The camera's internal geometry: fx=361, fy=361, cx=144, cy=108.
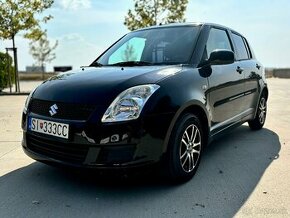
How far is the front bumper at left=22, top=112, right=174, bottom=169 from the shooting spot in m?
3.04

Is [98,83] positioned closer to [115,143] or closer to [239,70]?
[115,143]

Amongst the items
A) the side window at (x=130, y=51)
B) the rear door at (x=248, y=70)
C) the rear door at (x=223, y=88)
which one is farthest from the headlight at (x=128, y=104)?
the rear door at (x=248, y=70)

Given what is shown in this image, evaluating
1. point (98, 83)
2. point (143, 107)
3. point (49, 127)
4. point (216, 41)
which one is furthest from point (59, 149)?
point (216, 41)

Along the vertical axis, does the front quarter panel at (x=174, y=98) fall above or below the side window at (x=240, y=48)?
below

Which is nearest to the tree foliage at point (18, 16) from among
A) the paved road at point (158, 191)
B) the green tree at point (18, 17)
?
the green tree at point (18, 17)

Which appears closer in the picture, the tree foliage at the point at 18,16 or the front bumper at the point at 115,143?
the front bumper at the point at 115,143

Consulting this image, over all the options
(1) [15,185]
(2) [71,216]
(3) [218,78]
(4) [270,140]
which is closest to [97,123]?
(2) [71,216]

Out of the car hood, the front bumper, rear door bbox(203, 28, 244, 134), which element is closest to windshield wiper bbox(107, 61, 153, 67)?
the car hood

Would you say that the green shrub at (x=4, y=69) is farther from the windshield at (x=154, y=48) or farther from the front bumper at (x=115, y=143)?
the front bumper at (x=115, y=143)

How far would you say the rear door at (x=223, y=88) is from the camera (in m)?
4.10

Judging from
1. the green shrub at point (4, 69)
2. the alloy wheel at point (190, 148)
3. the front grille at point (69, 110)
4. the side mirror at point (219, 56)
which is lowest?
the green shrub at point (4, 69)

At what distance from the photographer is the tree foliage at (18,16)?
47.5ft

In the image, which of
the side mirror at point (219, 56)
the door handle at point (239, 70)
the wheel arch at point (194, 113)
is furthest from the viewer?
the door handle at point (239, 70)

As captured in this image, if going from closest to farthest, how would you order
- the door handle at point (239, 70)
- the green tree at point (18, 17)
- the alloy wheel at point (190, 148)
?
the alloy wheel at point (190, 148), the door handle at point (239, 70), the green tree at point (18, 17)
